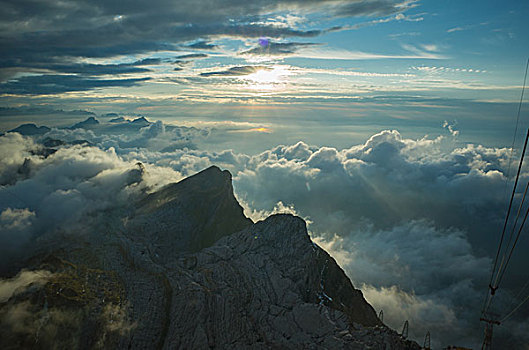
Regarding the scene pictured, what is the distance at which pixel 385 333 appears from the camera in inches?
3140

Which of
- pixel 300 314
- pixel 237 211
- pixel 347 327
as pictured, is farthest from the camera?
pixel 237 211

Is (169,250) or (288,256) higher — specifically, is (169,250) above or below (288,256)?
below

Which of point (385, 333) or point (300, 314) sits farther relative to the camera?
point (300, 314)

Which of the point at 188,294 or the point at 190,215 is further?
the point at 190,215

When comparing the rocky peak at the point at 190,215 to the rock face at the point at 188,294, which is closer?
the rock face at the point at 188,294

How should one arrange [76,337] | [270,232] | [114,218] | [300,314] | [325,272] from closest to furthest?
[76,337] → [300,314] → [325,272] → [270,232] → [114,218]

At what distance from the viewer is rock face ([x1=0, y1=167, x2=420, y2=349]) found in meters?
80.3

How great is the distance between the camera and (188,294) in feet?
316

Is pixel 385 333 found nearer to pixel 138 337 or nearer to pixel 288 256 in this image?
pixel 288 256

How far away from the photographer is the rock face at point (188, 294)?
80312mm

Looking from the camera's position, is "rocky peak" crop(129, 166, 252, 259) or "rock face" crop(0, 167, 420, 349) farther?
"rocky peak" crop(129, 166, 252, 259)

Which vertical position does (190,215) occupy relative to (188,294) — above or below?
below

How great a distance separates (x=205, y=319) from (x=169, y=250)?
58055 mm

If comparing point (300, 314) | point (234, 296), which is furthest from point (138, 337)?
point (300, 314)
